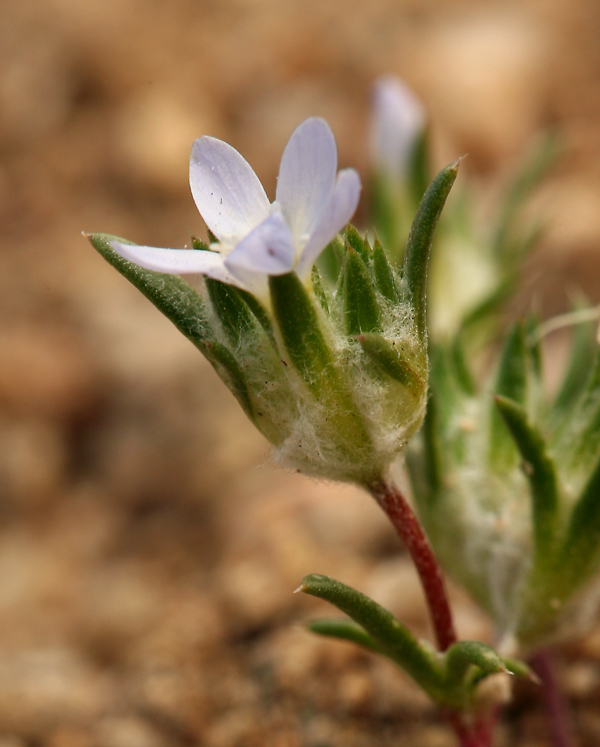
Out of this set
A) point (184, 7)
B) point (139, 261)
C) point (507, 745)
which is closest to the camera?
point (139, 261)

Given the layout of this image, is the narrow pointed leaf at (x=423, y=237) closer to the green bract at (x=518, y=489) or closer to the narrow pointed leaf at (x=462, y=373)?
the green bract at (x=518, y=489)

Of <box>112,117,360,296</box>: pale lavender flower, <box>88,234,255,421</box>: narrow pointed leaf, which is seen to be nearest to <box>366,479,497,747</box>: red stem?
<box>88,234,255,421</box>: narrow pointed leaf

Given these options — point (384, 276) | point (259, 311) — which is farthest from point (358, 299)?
point (259, 311)

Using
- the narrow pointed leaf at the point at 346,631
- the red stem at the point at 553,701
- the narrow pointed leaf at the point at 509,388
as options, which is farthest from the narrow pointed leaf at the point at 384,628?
the red stem at the point at 553,701

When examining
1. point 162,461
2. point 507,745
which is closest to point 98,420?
point 162,461

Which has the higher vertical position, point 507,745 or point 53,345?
point 53,345

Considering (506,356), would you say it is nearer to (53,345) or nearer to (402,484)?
(402,484)
